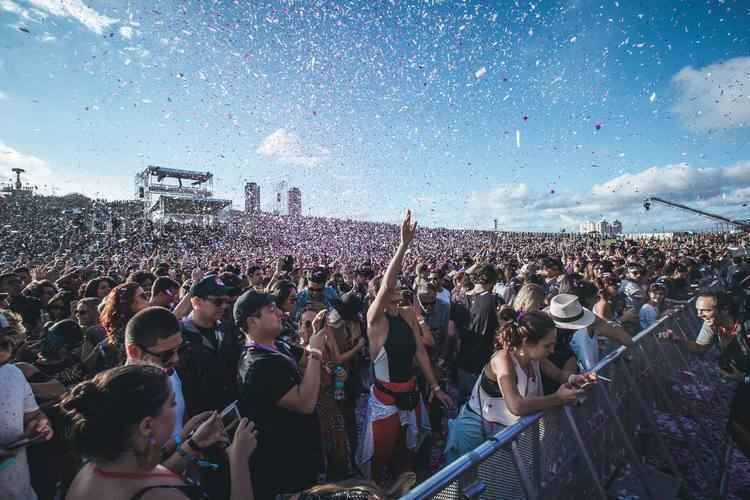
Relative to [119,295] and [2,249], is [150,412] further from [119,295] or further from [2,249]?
[2,249]

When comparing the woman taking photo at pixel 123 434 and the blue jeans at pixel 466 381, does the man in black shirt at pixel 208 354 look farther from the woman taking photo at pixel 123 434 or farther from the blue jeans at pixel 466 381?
the blue jeans at pixel 466 381

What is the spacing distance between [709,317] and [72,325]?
6.44 metres

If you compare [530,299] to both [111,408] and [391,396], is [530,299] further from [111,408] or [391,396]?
[111,408]

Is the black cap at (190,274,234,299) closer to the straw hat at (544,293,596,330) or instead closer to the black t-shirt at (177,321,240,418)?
the black t-shirt at (177,321,240,418)

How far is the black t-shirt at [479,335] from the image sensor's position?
4668 millimetres

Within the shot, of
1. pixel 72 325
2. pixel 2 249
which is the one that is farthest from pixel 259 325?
pixel 2 249

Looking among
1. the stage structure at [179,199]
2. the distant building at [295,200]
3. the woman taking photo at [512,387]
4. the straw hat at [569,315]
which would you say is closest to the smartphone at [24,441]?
the woman taking photo at [512,387]

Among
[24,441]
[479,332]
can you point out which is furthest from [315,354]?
[479,332]

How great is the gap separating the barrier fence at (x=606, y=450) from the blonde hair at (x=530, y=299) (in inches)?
28.0

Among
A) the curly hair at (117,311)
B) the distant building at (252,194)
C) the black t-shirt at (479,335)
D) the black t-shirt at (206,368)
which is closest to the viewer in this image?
the black t-shirt at (206,368)

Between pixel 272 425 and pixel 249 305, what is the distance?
75cm

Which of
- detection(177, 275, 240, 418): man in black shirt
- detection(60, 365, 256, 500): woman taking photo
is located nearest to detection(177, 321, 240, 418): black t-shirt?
detection(177, 275, 240, 418): man in black shirt

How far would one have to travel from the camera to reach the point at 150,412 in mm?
1315

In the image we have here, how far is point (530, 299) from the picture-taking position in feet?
11.9
